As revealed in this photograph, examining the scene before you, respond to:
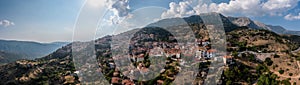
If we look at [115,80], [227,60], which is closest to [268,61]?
[227,60]

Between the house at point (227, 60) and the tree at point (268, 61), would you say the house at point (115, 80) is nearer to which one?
the house at point (227, 60)

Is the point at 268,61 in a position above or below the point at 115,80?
above

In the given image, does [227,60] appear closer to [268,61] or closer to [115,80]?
[268,61]

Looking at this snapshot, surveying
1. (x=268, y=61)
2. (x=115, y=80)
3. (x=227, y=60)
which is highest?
(x=227, y=60)

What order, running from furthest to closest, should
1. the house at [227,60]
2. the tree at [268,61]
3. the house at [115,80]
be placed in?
the tree at [268,61]
the house at [227,60]
the house at [115,80]

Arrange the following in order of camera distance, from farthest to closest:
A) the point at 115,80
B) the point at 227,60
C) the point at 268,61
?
1. the point at 268,61
2. the point at 227,60
3. the point at 115,80

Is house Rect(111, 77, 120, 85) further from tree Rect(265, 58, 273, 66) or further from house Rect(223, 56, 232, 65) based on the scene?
tree Rect(265, 58, 273, 66)

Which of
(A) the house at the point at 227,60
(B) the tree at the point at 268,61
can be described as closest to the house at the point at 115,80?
(A) the house at the point at 227,60

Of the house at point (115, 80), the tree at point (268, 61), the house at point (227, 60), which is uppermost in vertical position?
the house at point (227, 60)

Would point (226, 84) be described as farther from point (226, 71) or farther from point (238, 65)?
point (238, 65)

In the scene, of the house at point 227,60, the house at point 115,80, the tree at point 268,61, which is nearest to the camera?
the house at point 115,80

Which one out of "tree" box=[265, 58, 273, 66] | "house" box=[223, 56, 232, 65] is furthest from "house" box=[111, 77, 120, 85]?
"tree" box=[265, 58, 273, 66]

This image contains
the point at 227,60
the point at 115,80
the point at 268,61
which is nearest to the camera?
the point at 115,80
